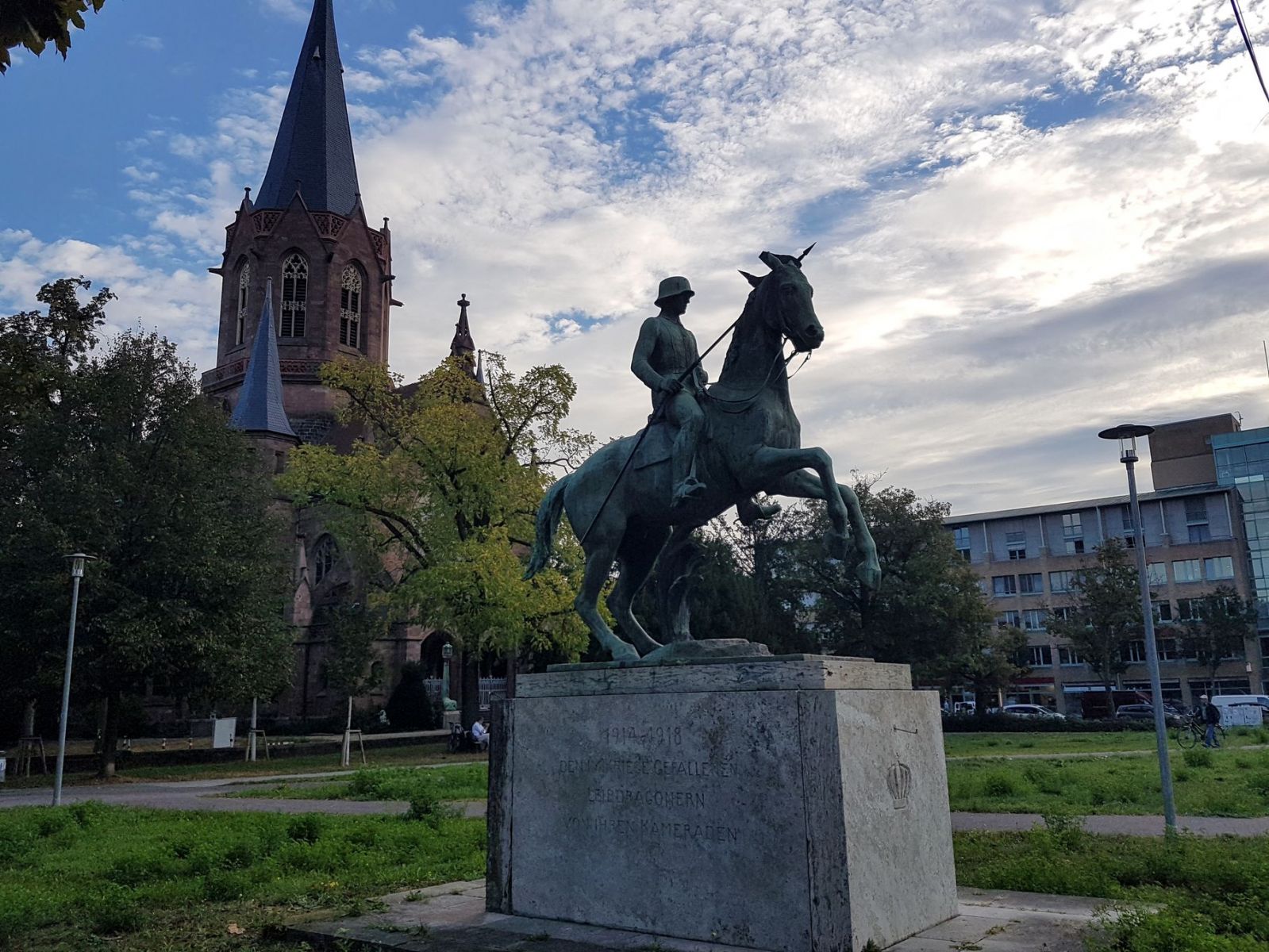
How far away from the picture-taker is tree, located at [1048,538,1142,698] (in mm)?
51125

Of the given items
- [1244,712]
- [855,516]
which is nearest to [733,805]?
[855,516]

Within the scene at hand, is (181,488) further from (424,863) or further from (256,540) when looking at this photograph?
(424,863)

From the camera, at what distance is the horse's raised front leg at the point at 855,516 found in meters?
7.13

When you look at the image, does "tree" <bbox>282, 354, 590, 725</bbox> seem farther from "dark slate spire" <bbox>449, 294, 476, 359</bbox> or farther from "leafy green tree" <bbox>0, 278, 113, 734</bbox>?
Result: "dark slate spire" <bbox>449, 294, 476, 359</bbox>

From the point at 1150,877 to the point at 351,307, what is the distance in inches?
2593

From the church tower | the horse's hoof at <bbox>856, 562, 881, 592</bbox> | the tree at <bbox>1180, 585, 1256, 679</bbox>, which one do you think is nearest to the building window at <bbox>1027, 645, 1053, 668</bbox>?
the tree at <bbox>1180, 585, 1256, 679</bbox>

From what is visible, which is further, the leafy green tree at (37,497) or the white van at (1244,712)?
the white van at (1244,712)

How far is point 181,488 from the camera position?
29.5 meters

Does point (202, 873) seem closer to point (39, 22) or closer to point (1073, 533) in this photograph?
point (39, 22)

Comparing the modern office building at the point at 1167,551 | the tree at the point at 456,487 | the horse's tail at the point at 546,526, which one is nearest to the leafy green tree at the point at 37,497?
the tree at the point at 456,487

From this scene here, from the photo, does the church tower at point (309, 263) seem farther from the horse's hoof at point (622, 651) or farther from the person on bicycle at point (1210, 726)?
the horse's hoof at point (622, 651)

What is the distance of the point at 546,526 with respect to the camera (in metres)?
8.87

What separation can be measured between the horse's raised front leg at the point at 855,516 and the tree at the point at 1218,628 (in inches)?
2421

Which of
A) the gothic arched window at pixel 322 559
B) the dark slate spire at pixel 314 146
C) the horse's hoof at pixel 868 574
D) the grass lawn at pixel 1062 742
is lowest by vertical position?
the grass lawn at pixel 1062 742
